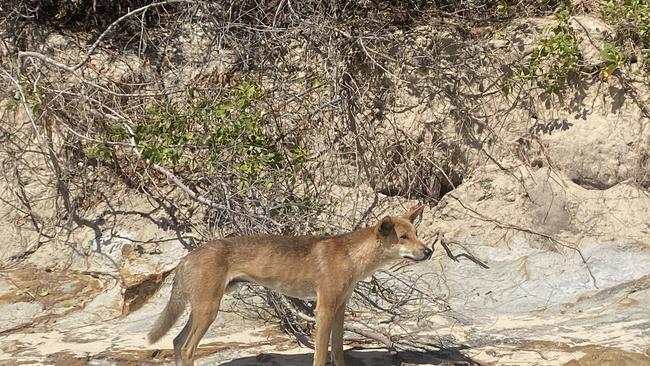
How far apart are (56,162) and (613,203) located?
6.89 metres

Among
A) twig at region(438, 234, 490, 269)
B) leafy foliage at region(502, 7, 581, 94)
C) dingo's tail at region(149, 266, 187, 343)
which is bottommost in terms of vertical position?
dingo's tail at region(149, 266, 187, 343)

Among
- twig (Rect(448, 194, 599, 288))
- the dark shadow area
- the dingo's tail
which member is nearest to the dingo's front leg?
the dark shadow area

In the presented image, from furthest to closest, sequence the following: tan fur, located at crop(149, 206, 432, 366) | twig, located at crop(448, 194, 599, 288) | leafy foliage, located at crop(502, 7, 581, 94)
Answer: leafy foliage, located at crop(502, 7, 581, 94) → twig, located at crop(448, 194, 599, 288) → tan fur, located at crop(149, 206, 432, 366)

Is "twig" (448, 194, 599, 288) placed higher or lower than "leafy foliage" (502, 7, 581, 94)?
lower

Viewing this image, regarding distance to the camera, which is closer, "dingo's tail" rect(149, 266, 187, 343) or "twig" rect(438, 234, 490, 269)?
"dingo's tail" rect(149, 266, 187, 343)

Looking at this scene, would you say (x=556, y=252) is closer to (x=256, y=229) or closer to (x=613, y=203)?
(x=613, y=203)

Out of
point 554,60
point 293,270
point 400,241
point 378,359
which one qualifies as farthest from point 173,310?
point 554,60

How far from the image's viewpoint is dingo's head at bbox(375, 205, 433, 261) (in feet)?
28.4

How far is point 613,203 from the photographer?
11211 millimetres

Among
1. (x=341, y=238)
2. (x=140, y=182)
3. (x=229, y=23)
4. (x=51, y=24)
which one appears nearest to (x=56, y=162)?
(x=140, y=182)

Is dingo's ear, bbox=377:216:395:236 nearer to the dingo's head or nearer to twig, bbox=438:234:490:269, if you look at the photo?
the dingo's head

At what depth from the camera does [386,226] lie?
28.4 ft

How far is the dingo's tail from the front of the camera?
324 inches

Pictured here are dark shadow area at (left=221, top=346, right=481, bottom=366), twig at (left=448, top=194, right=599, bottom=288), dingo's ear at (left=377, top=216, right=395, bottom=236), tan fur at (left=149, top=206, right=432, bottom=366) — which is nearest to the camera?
tan fur at (left=149, top=206, right=432, bottom=366)
